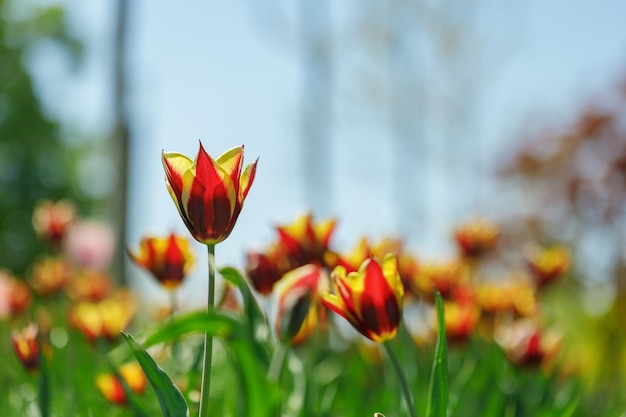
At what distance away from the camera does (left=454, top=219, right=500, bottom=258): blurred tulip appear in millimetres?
2309

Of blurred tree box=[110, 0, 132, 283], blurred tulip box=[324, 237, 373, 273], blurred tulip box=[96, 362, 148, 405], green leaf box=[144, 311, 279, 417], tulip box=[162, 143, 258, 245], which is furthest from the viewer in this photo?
blurred tree box=[110, 0, 132, 283]

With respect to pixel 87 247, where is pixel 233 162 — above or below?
above

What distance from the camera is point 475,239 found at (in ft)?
7.57

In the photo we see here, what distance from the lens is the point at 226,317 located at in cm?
70

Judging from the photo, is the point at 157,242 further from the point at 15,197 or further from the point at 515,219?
the point at 15,197

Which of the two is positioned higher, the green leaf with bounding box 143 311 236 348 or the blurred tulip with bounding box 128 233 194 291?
the green leaf with bounding box 143 311 236 348

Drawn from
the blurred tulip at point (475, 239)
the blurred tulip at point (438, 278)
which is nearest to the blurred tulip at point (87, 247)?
the blurred tulip at point (475, 239)

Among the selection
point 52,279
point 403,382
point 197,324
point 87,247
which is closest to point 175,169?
point 197,324

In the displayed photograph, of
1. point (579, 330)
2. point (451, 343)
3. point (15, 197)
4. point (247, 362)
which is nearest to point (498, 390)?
point (451, 343)

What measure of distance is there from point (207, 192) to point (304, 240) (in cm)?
53

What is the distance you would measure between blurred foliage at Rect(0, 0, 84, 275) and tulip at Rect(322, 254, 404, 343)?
12.9 metres

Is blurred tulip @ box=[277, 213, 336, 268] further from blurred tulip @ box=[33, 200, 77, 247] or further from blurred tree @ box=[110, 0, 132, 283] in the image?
blurred tree @ box=[110, 0, 132, 283]

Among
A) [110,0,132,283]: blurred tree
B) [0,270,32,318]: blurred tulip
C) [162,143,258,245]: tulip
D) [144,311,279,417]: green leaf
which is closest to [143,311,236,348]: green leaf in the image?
[144,311,279,417]: green leaf

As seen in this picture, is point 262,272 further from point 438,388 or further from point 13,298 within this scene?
point 13,298
